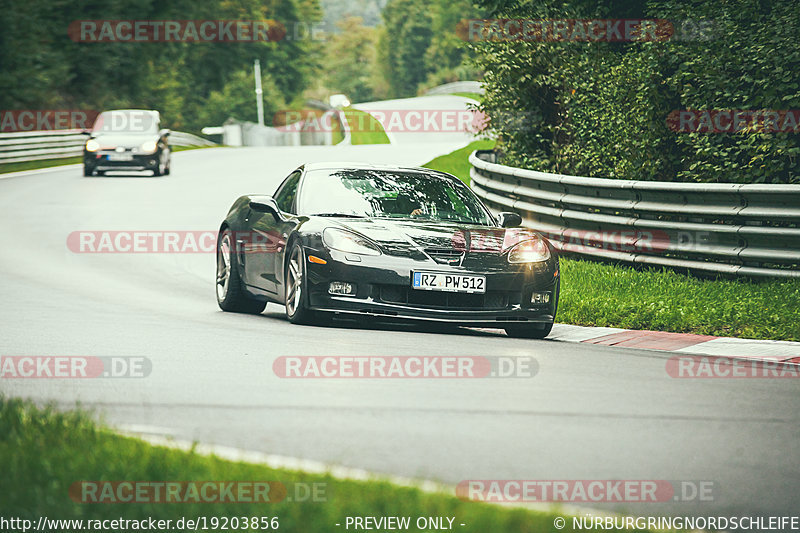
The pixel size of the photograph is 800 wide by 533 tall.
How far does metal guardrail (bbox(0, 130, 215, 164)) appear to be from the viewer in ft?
113

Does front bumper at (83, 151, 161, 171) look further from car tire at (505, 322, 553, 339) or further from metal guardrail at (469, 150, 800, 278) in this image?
car tire at (505, 322, 553, 339)

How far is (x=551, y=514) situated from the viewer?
4395 mm

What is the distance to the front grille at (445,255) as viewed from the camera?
Answer: 9.47 m

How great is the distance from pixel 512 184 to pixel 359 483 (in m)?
11.7

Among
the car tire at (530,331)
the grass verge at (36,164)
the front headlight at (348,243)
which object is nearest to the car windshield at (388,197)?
the front headlight at (348,243)

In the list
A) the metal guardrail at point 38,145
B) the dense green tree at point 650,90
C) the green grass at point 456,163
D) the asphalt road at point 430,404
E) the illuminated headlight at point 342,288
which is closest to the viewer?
the asphalt road at point 430,404

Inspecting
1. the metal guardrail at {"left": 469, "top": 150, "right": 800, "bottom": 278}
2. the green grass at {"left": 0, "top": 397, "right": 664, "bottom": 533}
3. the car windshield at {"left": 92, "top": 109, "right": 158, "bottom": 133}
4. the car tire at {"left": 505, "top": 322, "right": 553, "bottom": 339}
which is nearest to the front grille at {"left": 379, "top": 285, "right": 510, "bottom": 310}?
the car tire at {"left": 505, "top": 322, "right": 553, "bottom": 339}

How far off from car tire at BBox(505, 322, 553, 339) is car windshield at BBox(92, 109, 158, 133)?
21.7m

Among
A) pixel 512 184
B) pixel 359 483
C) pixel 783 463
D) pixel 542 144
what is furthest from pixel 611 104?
pixel 359 483

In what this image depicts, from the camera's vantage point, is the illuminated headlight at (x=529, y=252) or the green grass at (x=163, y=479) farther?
the illuminated headlight at (x=529, y=252)

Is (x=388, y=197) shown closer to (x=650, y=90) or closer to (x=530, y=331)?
(x=530, y=331)

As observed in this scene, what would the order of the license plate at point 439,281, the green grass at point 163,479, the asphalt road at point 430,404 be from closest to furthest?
the green grass at point 163,479 → the asphalt road at point 430,404 → the license plate at point 439,281

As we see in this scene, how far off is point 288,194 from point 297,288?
1.52 m

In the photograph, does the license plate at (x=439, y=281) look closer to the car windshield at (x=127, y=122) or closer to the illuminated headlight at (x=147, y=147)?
the illuminated headlight at (x=147, y=147)
